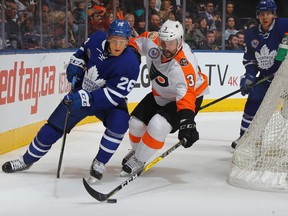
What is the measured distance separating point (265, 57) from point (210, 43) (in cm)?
A: 330

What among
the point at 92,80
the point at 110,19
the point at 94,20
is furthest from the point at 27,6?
the point at 92,80

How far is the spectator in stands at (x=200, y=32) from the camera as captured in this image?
336 inches

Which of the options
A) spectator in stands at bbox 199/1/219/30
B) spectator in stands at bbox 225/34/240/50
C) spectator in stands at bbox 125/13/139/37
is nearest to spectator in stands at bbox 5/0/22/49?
spectator in stands at bbox 125/13/139/37

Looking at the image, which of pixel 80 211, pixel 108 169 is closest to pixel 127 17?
pixel 108 169

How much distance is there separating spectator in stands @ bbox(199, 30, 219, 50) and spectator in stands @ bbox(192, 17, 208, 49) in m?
0.03

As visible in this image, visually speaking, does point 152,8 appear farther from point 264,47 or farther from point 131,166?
point 131,166

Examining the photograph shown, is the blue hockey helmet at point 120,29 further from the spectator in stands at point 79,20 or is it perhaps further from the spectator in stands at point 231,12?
the spectator in stands at point 231,12

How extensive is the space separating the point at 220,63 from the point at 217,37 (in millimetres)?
597

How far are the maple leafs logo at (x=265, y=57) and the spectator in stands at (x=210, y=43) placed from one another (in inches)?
125

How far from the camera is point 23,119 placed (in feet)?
17.5

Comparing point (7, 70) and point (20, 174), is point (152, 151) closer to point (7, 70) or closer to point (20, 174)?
point (20, 174)

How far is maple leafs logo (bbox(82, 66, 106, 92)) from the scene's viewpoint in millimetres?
4125

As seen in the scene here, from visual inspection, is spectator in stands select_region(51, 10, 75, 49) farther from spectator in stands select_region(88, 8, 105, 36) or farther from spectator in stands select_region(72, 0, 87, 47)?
spectator in stands select_region(88, 8, 105, 36)

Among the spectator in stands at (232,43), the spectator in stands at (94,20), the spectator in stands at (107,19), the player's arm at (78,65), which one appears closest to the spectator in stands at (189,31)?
the spectator in stands at (232,43)
